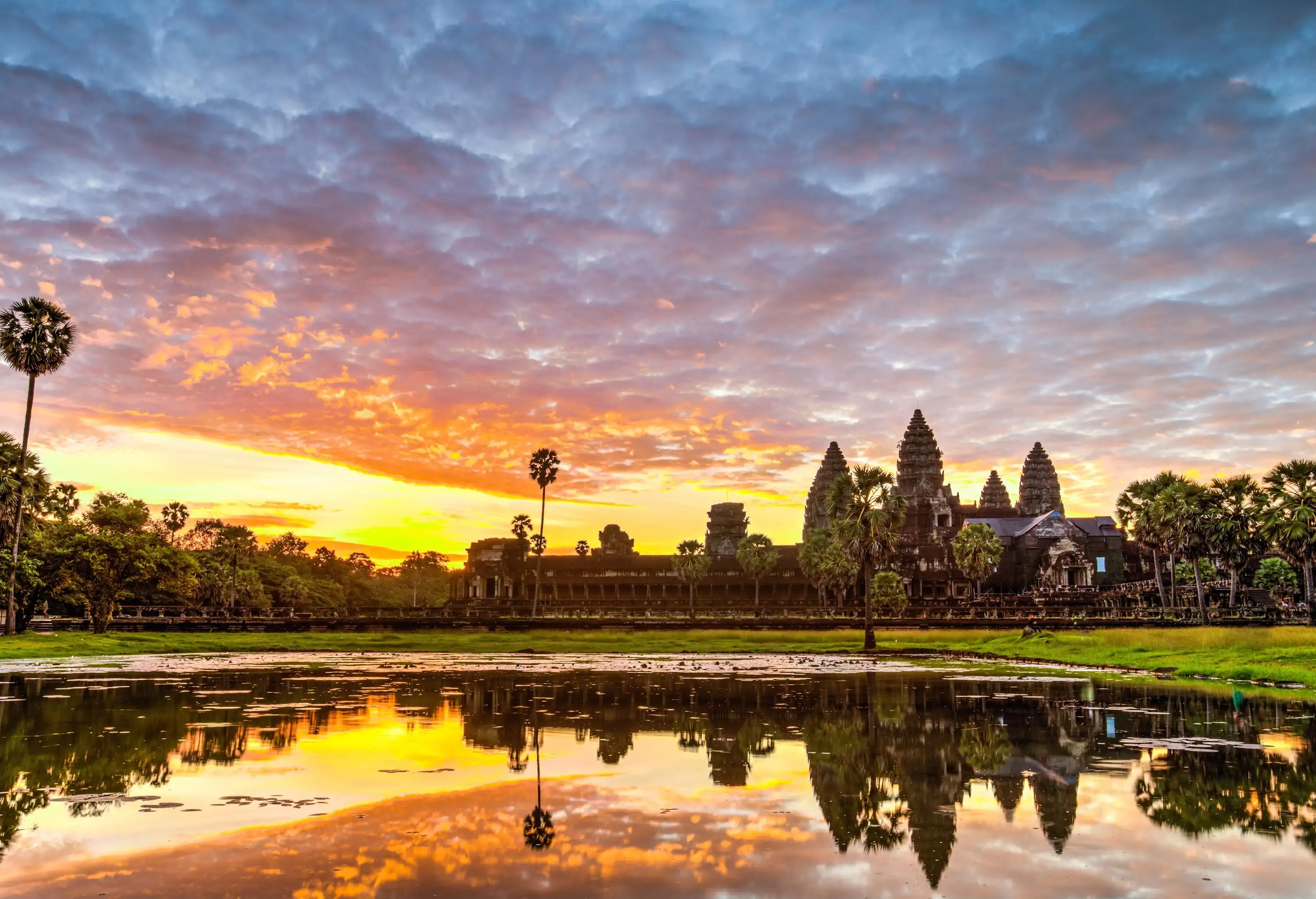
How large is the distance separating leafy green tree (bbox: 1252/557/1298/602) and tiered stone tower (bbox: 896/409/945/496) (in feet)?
134

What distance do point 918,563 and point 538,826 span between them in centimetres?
10557

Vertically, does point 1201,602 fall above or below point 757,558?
below

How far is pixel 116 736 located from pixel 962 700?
57.7ft

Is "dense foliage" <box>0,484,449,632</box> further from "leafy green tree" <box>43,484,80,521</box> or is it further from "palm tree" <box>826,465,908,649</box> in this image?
"palm tree" <box>826,465,908,649</box>

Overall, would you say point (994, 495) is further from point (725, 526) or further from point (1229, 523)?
point (1229, 523)

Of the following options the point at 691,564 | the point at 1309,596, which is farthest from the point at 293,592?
the point at 1309,596

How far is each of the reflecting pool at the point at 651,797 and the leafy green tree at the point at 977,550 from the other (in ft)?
233

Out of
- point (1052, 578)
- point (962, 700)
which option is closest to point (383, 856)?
point (962, 700)

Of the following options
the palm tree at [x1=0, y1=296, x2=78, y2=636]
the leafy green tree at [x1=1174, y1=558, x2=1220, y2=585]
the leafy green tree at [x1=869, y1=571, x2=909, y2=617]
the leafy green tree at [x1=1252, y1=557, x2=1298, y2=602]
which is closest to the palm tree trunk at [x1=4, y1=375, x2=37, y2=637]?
the palm tree at [x1=0, y1=296, x2=78, y2=636]

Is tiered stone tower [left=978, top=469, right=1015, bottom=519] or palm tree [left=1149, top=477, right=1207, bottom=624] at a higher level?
tiered stone tower [left=978, top=469, right=1015, bottom=519]

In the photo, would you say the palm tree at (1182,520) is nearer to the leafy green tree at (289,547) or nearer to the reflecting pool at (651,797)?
the reflecting pool at (651,797)

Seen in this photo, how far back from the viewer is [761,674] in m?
31.4

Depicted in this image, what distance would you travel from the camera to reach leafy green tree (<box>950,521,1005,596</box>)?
91312 millimetres

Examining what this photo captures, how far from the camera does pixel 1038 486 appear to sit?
146500 mm
